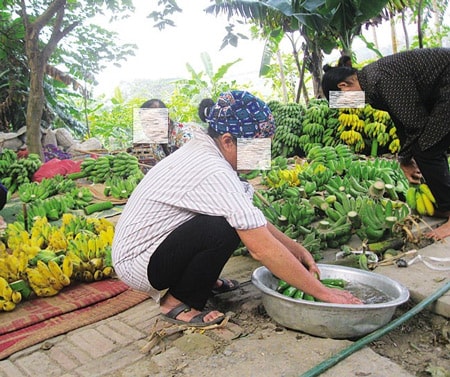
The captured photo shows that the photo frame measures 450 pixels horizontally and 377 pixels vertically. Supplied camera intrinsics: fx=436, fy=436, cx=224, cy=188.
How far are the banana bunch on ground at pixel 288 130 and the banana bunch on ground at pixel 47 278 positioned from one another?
260 inches

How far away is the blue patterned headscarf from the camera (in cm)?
186

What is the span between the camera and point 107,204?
17.1 ft

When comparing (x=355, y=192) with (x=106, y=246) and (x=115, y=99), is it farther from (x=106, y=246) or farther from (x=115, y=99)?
(x=115, y=99)

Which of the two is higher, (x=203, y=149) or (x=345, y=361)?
(x=203, y=149)

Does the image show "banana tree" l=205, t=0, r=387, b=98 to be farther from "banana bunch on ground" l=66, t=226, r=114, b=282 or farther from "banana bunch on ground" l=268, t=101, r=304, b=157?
"banana bunch on ground" l=66, t=226, r=114, b=282

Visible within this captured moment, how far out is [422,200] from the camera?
3402 mm

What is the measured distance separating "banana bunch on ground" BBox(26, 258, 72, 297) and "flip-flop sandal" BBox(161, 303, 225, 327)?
94cm

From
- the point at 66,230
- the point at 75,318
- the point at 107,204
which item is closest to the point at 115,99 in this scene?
the point at 107,204

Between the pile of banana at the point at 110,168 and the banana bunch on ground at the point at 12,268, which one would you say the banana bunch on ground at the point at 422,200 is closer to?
the banana bunch on ground at the point at 12,268

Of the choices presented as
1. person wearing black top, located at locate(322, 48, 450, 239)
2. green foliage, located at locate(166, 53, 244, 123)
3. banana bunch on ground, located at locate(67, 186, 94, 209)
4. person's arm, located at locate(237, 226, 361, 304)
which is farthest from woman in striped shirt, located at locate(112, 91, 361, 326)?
green foliage, located at locate(166, 53, 244, 123)

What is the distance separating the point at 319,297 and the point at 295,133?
24.1 ft

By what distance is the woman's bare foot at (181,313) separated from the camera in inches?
82.5

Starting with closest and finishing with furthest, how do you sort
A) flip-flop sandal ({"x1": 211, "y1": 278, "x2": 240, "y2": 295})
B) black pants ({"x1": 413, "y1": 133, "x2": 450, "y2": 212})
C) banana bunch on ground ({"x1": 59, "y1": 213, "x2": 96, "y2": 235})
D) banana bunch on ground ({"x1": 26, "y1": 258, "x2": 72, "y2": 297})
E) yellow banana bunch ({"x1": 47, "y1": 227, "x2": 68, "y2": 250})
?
1. flip-flop sandal ({"x1": 211, "y1": 278, "x2": 240, "y2": 295})
2. banana bunch on ground ({"x1": 26, "y1": 258, "x2": 72, "y2": 297})
3. black pants ({"x1": 413, "y1": 133, "x2": 450, "y2": 212})
4. yellow banana bunch ({"x1": 47, "y1": 227, "x2": 68, "y2": 250})
5. banana bunch on ground ({"x1": 59, "y1": 213, "x2": 96, "y2": 235})

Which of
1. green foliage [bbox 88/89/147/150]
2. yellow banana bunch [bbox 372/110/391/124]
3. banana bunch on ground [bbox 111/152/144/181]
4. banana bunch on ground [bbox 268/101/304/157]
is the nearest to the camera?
banana bunch on ground [bbox 111/152/144/181]
